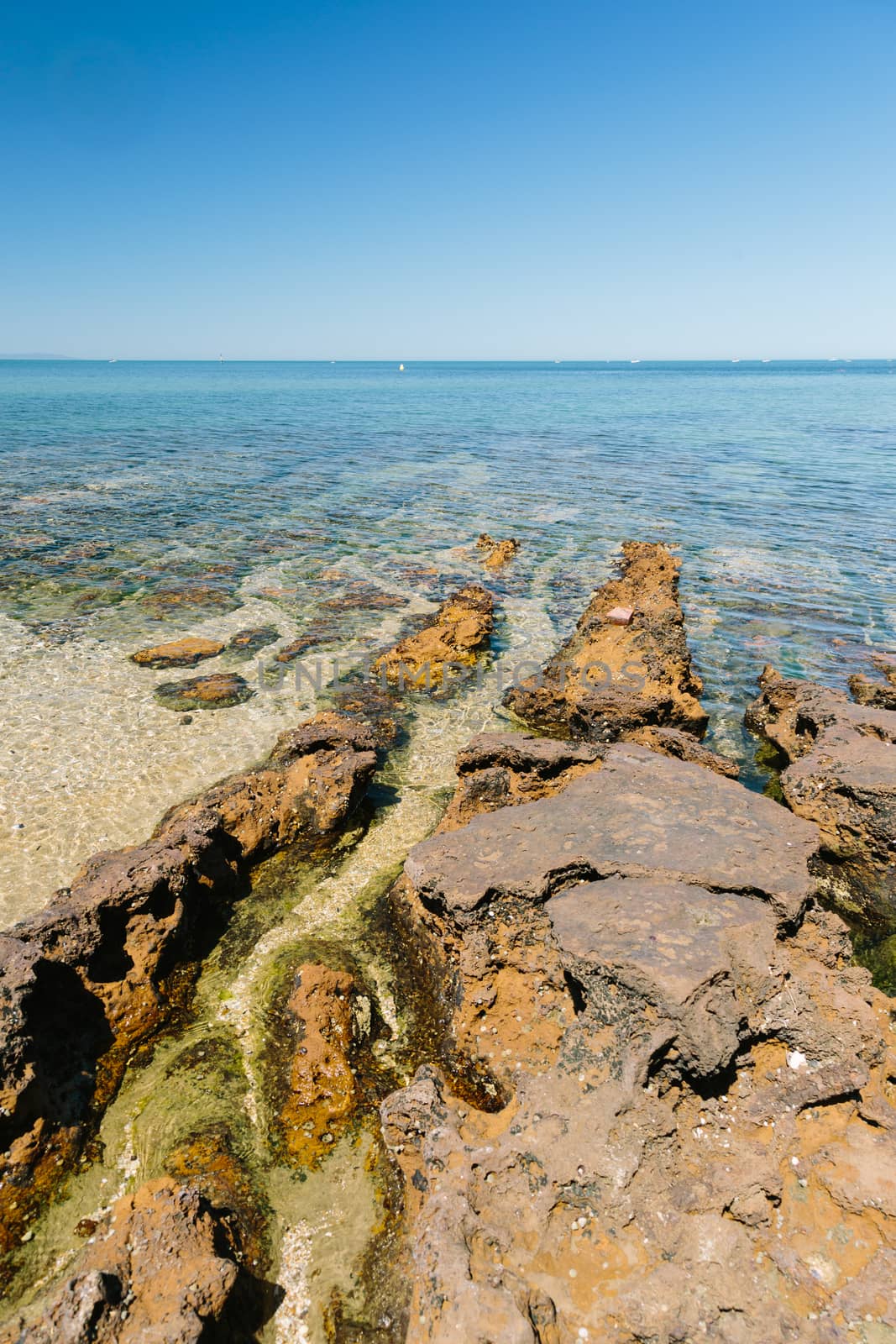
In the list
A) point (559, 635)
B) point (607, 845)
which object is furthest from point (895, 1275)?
point (559, 635)

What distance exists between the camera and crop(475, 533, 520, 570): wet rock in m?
17.7

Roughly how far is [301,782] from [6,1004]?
3469mm

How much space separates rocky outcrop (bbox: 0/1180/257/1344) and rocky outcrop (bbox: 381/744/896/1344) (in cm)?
94

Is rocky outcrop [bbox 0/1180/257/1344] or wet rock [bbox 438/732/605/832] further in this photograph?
wet rock [bbox 438/732/605/832]

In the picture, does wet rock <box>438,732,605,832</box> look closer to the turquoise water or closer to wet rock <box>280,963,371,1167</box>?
wet rock <box>280,963,371,1167</box>

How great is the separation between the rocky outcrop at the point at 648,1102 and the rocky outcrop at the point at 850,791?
1.51 m

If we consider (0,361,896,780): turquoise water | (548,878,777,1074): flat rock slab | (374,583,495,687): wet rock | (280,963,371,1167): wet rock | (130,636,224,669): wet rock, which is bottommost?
(0,361,896,780): turquoise water

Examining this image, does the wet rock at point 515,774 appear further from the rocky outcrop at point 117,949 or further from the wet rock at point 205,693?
the wet rock at point 205,693

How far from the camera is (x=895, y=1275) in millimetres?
3209

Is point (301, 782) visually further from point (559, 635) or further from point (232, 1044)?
point (559, 635)

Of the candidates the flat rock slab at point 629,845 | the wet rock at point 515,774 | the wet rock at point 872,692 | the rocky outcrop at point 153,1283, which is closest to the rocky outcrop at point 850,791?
the flat rock slab at point 629,845

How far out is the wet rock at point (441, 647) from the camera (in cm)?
1137

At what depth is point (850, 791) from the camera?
685 cm

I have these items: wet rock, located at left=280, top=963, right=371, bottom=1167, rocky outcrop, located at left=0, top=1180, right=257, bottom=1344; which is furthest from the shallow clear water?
rocky outcrop, located at left=0, top=1180, right=257, bottom=1344
